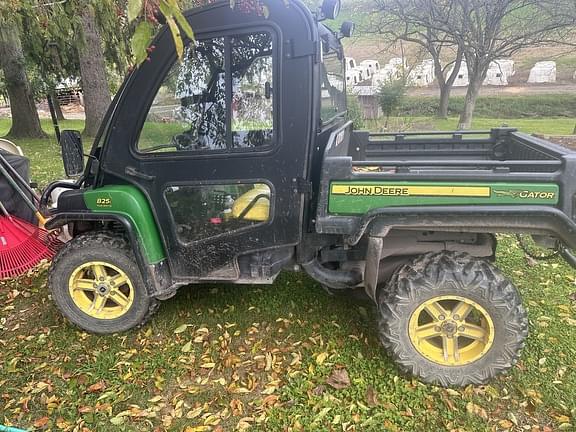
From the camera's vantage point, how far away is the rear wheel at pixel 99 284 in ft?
9.94

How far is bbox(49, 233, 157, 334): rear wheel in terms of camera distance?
3.03 meters

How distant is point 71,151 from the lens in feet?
8.71

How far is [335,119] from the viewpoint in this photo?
10.7ft

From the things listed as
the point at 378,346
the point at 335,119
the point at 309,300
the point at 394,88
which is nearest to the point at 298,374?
the point at 378,346

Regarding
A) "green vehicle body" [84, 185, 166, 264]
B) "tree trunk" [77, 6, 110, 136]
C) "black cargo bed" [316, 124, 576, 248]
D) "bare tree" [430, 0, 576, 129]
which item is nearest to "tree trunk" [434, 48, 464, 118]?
"bare tree" [430, 0, 576, 129]

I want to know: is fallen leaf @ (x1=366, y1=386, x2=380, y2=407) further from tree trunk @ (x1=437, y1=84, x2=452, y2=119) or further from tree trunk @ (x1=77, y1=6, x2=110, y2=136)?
tree trunk @ (x1=437, y1=84, x2=452, y2=119)

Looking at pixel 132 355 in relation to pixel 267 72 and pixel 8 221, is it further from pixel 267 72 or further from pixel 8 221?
pixel 267 72

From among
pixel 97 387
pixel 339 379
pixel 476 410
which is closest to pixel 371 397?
pixel 339 379

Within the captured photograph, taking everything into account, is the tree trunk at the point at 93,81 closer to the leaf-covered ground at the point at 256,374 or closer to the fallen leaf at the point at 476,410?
the leaf-covered ground at the point at 256,374

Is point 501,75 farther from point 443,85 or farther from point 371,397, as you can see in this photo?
point 371,397

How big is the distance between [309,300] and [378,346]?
2.48 ft

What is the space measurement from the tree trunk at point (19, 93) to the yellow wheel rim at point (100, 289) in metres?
13.2

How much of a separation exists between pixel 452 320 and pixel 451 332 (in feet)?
0.25

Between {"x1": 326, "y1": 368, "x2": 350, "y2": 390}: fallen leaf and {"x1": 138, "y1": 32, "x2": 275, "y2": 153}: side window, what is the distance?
1481mm
